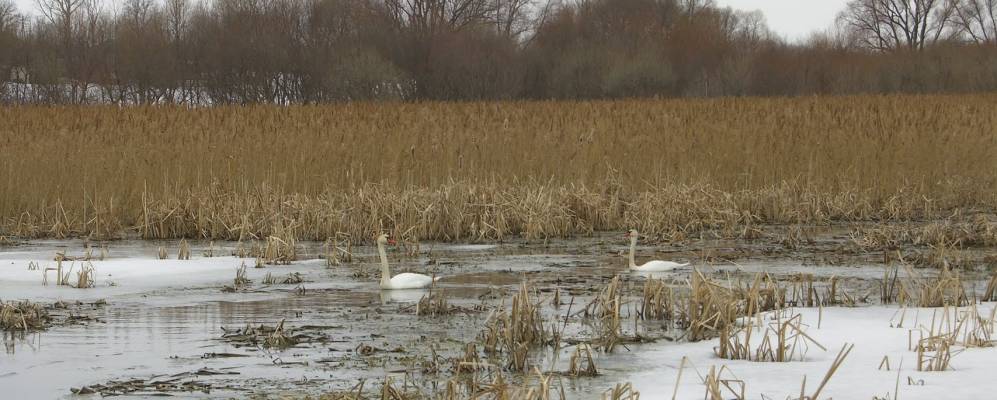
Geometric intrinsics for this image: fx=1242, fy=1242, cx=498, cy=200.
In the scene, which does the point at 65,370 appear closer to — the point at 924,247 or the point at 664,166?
the point at 924,247

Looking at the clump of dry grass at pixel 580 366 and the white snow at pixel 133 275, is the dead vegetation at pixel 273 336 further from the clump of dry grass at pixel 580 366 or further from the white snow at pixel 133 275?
the white snow at pixel 133 275

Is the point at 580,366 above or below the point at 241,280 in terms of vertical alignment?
below

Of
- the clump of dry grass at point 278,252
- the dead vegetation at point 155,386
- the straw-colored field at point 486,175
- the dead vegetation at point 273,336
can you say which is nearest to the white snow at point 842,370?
the dead vegetation at point 273,336

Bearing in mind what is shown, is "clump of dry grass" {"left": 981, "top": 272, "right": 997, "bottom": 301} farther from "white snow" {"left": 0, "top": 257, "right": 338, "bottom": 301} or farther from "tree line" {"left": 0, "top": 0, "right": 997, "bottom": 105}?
"tree line" {"left": 0, "top": 0, "right": 997, "bottom": 105}

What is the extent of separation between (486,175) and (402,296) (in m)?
5.98

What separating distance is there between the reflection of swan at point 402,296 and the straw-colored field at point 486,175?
3044 millimetres

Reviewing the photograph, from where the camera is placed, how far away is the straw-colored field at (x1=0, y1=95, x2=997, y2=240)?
1248 cm

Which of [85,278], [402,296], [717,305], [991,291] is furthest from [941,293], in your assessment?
[85,278]

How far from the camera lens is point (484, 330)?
677 cm

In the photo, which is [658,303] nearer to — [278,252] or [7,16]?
[278,252]

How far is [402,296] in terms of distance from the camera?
27.3 ft

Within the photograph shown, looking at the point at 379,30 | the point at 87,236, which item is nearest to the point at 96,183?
the point at 87,236

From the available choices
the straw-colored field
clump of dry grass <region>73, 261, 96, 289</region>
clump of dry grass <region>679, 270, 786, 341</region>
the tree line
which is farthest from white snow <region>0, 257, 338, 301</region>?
the tree line

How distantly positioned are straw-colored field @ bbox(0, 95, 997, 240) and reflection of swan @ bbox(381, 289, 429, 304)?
9.99 ft
